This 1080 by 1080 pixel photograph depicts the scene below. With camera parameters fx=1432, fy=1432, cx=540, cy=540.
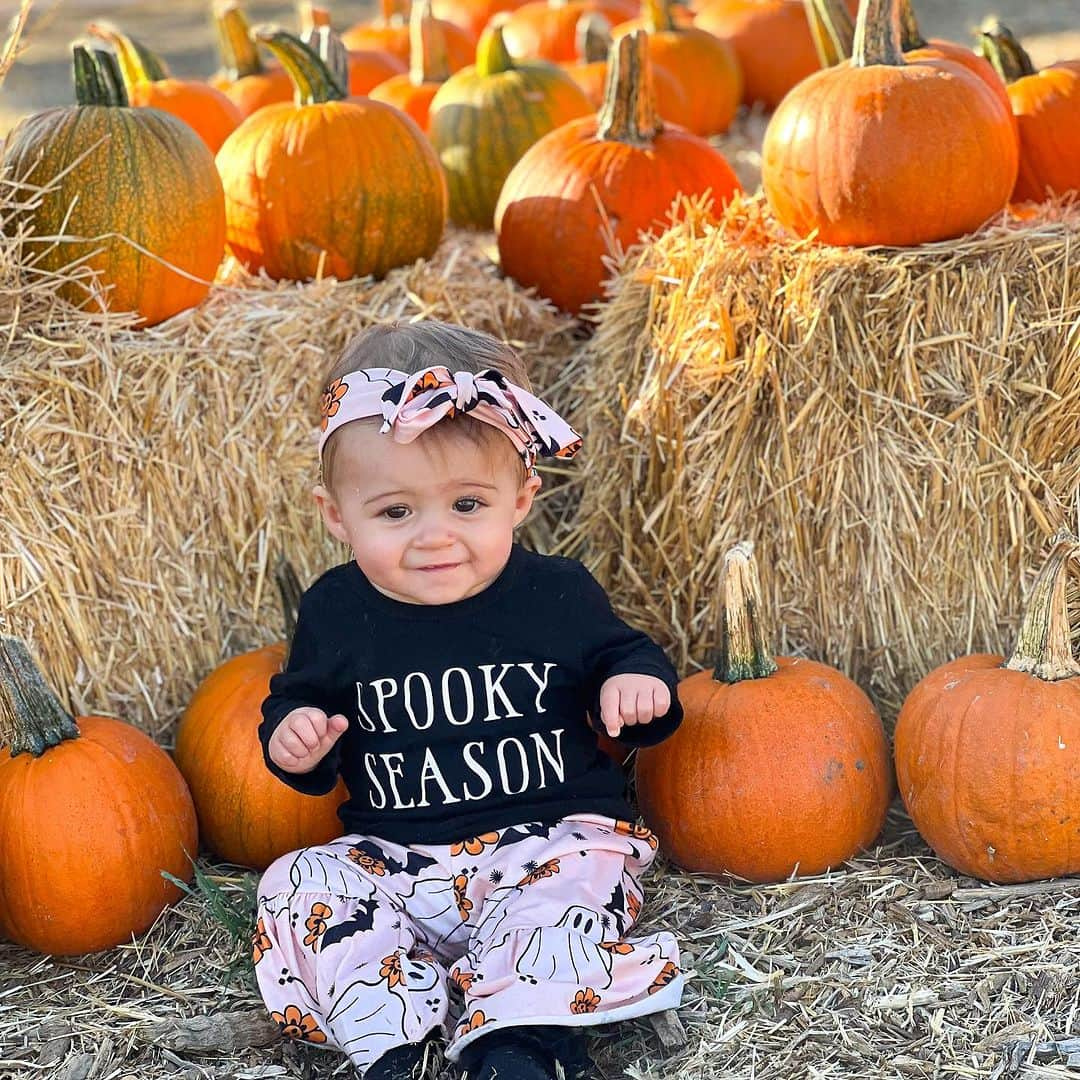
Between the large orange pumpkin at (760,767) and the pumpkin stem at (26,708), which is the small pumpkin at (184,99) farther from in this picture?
the large orange pumpkin at (760,767)

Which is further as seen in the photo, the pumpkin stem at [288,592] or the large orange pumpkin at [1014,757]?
the pumpkin stem at [288,592]

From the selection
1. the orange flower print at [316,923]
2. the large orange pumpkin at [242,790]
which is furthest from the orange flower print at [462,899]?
the large orange pumpkin at [242,790]

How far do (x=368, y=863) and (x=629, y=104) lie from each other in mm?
2397

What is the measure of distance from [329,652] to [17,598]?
2.63 ft

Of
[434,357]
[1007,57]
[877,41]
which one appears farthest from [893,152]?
[434,357]

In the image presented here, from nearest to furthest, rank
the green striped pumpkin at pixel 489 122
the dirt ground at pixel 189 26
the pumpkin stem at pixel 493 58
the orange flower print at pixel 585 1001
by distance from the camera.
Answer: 1. the orange flower print at pixel 585 1001
2. the green striped pumpkin at pixel 489 122
3. the pumpkin stem at pixel 493 58
4. the dirt ground at pixel 189 26

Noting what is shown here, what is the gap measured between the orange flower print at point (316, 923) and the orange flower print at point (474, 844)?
0.26m

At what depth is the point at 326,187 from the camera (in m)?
3.78

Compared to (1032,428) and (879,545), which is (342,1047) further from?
(1032,428)

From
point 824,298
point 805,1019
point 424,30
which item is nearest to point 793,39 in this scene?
point 424,30

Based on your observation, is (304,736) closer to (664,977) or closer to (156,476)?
(664,977)

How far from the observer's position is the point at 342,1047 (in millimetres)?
2385

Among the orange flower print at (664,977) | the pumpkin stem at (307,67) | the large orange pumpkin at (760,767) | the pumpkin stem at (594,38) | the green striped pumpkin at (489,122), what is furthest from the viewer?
the pumpkin stem at (594,38)

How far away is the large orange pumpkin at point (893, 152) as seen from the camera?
321cm
